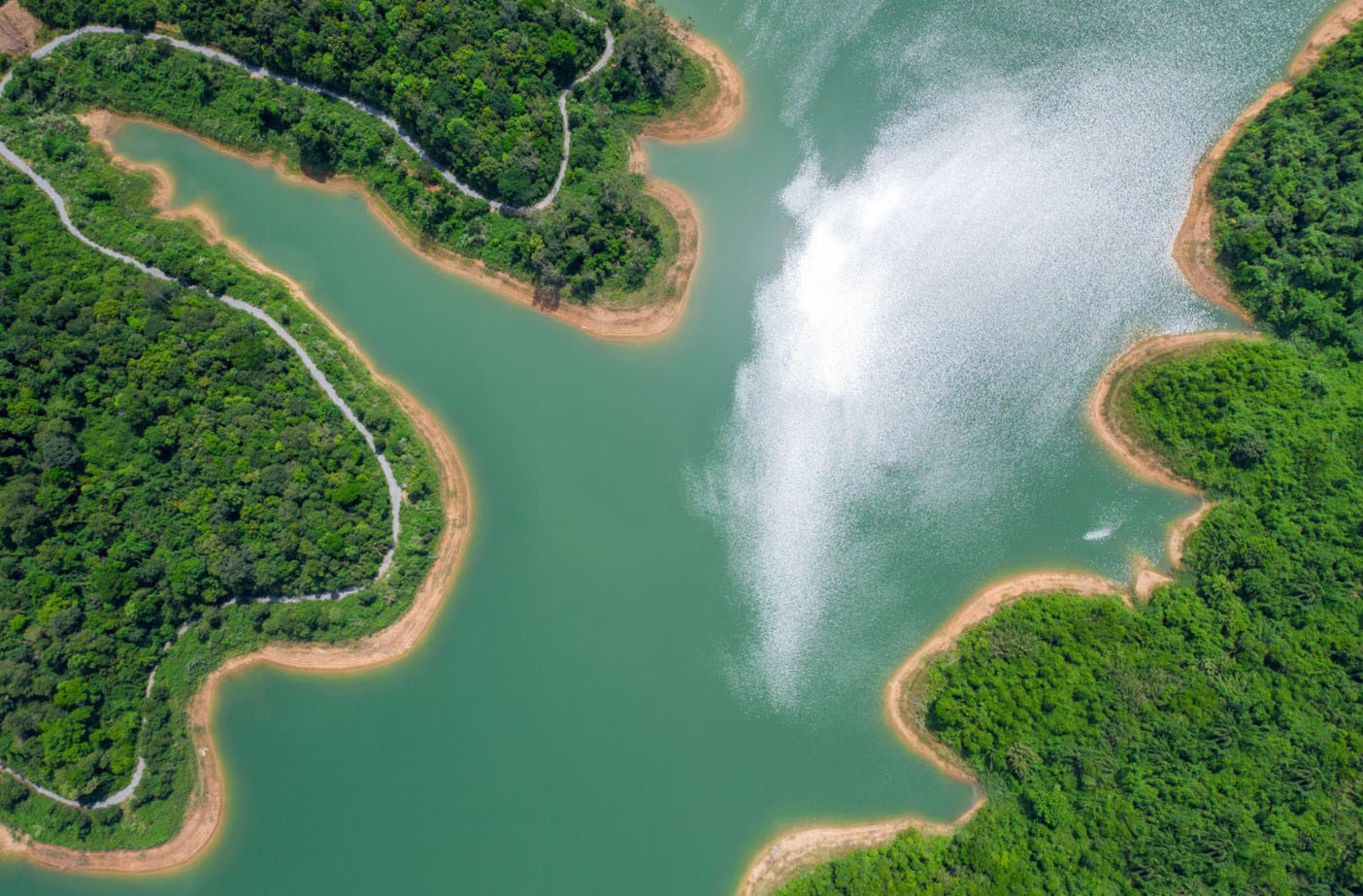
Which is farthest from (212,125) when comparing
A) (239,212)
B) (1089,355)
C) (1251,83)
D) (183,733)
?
(1251,83)

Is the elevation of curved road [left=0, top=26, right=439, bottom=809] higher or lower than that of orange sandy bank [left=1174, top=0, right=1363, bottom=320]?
lower

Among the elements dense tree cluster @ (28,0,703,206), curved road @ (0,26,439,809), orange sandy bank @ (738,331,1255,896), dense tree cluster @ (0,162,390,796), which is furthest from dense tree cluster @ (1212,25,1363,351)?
dense tree cluster @ (0,162,390,796)

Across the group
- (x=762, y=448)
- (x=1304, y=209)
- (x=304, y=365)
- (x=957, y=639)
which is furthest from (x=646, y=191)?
(x=1304, y=209)

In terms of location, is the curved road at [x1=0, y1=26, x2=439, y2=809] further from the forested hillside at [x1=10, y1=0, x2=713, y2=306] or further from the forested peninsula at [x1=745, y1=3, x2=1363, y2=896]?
the forested peninsula at [x1=745, y1=3, x2=1363, y2=896]

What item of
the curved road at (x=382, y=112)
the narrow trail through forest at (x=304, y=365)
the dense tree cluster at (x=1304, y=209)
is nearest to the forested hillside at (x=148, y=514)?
the narrow trail through forest at (x=304, y=365)

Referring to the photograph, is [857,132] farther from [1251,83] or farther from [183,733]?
[183,733]

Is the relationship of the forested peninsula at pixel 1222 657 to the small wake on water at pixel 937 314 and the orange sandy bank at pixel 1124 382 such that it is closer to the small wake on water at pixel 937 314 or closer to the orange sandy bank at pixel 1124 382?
the orange sandy bank at pixel 1124 382
